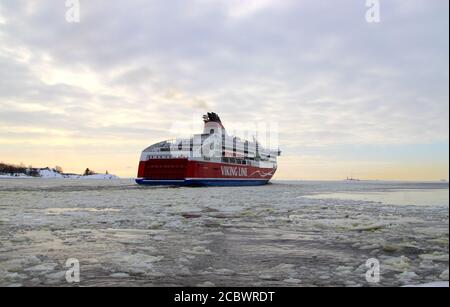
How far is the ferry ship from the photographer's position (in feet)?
179

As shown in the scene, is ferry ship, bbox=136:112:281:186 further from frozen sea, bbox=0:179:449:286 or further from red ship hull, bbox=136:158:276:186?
frozen sea, bbox=0:179:449:286

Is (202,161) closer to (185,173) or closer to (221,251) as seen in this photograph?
(185,173)

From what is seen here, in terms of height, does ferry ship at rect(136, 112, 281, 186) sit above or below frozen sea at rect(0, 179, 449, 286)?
above

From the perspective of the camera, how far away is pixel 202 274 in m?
5.41

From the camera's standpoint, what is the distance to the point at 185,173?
53719 millimetres

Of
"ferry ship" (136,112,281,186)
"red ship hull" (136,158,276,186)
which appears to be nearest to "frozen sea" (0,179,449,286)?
"red ship hull" (136,158,276,186)

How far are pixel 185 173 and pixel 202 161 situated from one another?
10.8ft

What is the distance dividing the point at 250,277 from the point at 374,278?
1766 mm

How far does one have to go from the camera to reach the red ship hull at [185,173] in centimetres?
5362

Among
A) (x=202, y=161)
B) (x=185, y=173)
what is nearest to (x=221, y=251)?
(x=185, y=173)

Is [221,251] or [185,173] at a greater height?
[185,173]

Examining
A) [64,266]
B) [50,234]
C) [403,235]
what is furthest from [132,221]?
[403,235]

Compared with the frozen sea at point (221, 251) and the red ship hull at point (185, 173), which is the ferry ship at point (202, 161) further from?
the frozen sea at point (221, 251)
